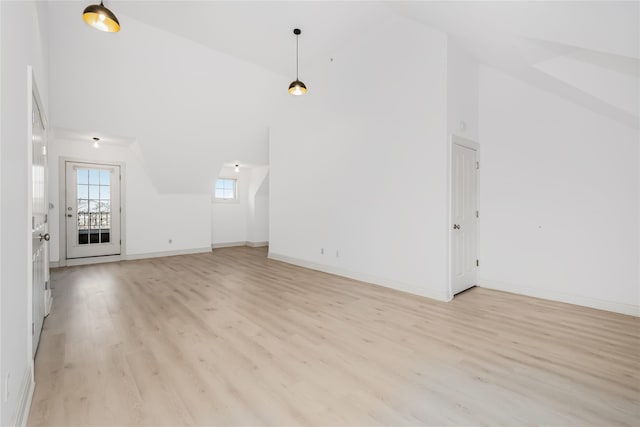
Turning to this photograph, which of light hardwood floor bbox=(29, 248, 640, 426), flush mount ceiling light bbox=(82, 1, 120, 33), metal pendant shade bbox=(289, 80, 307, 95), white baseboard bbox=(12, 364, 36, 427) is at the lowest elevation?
light hardwood floor bbox=(29, 248, 640, 426)

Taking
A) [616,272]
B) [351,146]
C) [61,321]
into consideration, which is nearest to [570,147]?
[616,272]

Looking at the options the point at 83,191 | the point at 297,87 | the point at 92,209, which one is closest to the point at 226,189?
the point at 92,209

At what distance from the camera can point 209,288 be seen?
479cm

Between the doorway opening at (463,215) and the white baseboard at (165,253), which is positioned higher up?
the doorway opening at (463,215)

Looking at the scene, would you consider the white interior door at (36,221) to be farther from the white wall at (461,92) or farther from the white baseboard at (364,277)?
the white wall at (461,92)

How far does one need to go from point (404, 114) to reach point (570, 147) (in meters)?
2.21

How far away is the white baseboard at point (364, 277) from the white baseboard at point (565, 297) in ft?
3.59

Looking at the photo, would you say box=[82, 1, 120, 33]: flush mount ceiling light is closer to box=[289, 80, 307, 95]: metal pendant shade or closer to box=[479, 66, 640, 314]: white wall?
box=[289, 80, 307, 95]: metal pendant shade

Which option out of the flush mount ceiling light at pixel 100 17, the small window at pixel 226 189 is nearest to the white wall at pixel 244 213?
the small window at pixel 226 189

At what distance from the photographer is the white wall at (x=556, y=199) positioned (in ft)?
11.8

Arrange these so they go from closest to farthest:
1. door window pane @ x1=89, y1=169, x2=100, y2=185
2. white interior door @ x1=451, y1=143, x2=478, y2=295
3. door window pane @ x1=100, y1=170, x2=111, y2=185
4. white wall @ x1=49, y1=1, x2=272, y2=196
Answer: white interior door @ x1=451, y1=143, x2=478, y2=295 < white wall @ x1=49, y1=1, x2=272, y2=196 < door window pane @ x1=89, y1=169, x2=100, y2=185 < door window pane @ x1=100, y1=170, x2=111, y2=185

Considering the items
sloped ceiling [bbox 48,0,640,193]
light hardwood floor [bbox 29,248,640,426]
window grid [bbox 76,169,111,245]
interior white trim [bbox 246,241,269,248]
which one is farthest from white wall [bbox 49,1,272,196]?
light hardwood floor [bbox 29,248,640,426]

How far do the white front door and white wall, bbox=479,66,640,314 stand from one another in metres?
8.09

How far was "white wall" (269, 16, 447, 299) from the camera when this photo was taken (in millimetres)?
4223
